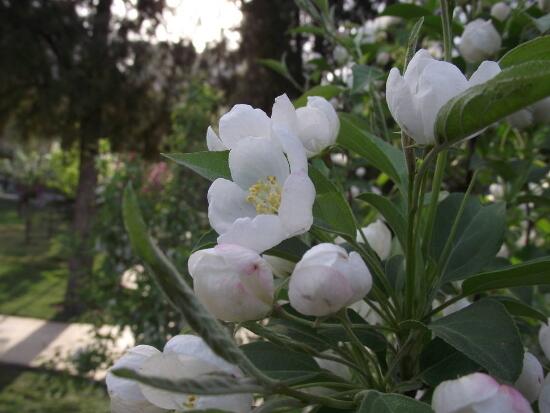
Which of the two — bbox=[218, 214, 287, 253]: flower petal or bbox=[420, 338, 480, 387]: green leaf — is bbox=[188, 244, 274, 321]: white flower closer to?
bbox=[218, 214, 287, 253]: flower petal

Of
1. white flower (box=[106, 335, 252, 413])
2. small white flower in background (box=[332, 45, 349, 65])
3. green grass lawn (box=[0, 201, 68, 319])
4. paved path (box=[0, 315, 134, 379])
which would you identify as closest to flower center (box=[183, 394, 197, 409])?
white flower (box=[106, 335, 252, 413])

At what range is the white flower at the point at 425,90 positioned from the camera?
0.49 meters

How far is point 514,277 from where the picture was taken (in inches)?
21.6

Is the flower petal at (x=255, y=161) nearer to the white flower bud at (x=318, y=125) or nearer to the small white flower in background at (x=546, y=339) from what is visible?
the white flower bud at (x=318, y=125)

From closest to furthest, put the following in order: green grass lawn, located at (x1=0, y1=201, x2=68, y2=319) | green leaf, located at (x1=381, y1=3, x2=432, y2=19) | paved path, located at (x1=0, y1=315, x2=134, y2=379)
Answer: green leaf, located at (x1=381, y1=3, x2=432, y2=19) < paved path, located at (x1=0, y1=315, x2=134, y2=379) < green grass lawn, located at (x1=0, y1=201, x2=68, y2=319)

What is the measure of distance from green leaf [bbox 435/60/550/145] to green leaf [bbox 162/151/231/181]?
0.22 m

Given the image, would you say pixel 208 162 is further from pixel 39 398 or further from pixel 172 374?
pixel 39 398

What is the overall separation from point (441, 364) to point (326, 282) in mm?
202

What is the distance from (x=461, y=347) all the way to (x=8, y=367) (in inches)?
205

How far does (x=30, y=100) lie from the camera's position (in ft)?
23.4

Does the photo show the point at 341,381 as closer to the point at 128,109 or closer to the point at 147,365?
the point at 147,365

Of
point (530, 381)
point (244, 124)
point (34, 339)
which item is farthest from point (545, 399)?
point (34, 339)

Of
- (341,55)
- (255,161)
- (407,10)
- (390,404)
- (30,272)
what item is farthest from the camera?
(30,272)

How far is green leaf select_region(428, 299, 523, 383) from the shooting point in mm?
497
